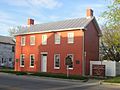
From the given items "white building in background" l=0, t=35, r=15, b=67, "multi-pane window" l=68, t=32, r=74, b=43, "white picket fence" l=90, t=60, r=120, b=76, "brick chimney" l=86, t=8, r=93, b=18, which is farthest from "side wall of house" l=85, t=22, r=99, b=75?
"white building in background" l=0, t=35, r=15, b=67

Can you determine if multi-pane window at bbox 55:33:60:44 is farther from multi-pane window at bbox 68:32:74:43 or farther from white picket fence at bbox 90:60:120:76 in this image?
white picket fence at bbox 90:60:120:76

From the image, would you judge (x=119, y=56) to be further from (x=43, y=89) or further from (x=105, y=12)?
(x=43, y=89)

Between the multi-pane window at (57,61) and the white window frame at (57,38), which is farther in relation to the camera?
the white window frame at (57,38)

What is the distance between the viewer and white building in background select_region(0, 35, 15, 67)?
207 feet

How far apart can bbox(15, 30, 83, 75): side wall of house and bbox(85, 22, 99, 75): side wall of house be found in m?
1.26

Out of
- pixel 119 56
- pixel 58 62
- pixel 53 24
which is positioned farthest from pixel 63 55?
pixel 119 56

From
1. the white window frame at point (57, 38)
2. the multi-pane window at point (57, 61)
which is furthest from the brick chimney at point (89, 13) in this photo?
the multi-pane window at point (57, 61)

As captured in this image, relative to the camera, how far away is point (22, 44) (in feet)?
141

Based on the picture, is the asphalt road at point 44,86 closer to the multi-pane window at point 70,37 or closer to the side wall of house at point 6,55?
the multi-pane window at point 70,37

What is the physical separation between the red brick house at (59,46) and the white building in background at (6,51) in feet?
67.6

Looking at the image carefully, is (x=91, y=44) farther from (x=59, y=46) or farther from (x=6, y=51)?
(x=6, y=51)

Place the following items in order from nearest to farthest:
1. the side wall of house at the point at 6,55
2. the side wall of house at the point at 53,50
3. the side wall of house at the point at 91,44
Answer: the side wall of house at the point at 53,50 → the side wall of house at the point at 91,44 → the side wall of house at the point at 6,55

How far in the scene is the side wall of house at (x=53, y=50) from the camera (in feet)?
115

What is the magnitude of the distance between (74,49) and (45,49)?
5185 mm
